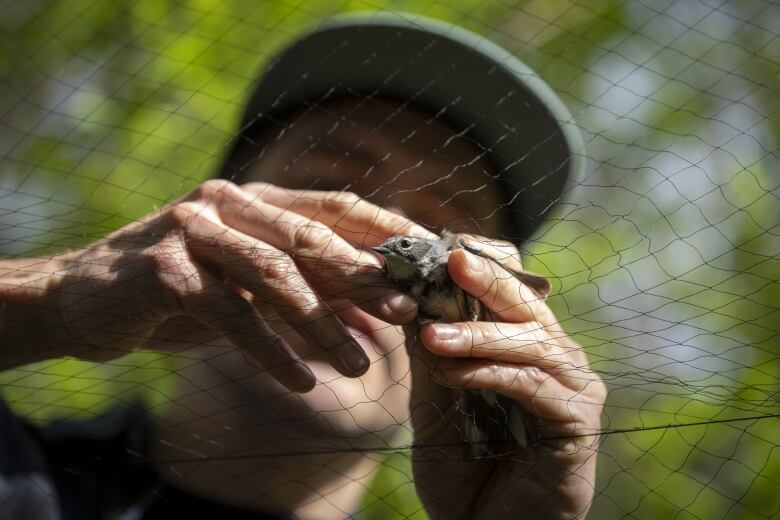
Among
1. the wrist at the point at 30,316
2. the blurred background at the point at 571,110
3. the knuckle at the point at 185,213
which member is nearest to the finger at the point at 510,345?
the knuckle at the point at 185,213

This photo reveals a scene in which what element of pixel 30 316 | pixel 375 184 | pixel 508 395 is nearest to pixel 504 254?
pixel 508 395

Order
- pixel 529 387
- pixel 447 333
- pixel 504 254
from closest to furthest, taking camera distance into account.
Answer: pixel 447 333, pixel 529 387, pixel 504 254

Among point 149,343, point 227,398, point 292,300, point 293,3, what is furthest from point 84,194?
point 292,300

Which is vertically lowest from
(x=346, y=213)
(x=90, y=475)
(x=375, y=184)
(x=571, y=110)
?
(x=90, y=475)

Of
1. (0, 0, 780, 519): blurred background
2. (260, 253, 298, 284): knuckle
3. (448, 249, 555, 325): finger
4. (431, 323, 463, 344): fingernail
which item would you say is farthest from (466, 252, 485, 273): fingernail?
(0, 0, 780, 519): blurred background

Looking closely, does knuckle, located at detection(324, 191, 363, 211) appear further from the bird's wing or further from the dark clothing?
the dark clothing

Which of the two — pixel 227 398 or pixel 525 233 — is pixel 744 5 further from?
pixel 227 398

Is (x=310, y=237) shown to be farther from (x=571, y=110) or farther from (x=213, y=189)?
(x=571, y=110)
